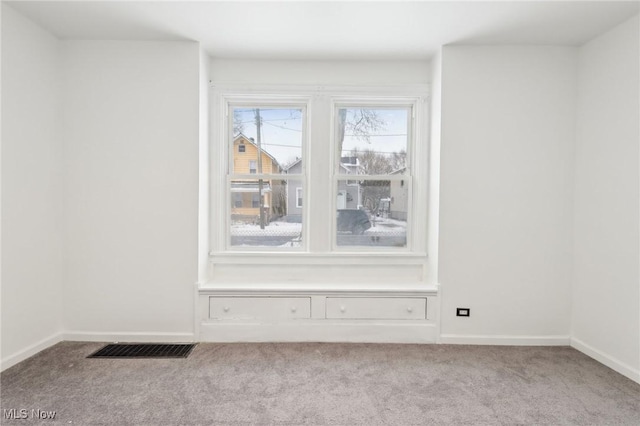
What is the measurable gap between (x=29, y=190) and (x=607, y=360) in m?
4.46

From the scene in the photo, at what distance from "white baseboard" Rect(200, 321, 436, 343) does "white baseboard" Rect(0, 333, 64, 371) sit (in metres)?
1.16

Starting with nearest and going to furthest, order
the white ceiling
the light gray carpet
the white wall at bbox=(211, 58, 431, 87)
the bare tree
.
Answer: the light gray carpet → the white ceiling → the white wall at bbox=(211, 58, 431, 87) → the bare tree

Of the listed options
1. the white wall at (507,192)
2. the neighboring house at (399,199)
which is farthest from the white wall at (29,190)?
the white wall at (507,192)

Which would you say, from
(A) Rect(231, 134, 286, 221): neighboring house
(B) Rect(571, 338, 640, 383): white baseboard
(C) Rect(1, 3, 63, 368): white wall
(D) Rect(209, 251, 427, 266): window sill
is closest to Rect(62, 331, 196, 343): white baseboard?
(C) Rect(1, 3, 63, 368): white wall

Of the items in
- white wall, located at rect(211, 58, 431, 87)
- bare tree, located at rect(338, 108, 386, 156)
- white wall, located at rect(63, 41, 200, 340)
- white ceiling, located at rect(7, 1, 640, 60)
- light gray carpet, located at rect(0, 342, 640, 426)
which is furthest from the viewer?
bare tree, located at rect(338, 108, 386, 156)

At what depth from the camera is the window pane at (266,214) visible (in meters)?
3.48

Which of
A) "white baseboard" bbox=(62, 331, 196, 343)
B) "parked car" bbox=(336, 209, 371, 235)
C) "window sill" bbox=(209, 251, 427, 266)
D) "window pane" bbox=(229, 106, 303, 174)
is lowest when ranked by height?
"white baseboard" bbox=(62, 331, 196, 343)

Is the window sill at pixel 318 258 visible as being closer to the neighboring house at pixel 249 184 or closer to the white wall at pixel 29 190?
the neighboring house at pixel 249 184

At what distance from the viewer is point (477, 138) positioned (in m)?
3.03

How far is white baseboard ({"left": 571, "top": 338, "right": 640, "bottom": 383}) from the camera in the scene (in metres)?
2.50

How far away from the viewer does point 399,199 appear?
3.47m

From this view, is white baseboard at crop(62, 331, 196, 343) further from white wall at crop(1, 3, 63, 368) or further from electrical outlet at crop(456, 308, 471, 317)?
electrical outlet at crop(456, 308, 471, 317)

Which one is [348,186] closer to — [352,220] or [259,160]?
[352,220]

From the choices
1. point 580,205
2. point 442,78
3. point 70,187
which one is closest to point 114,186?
point 70,187
